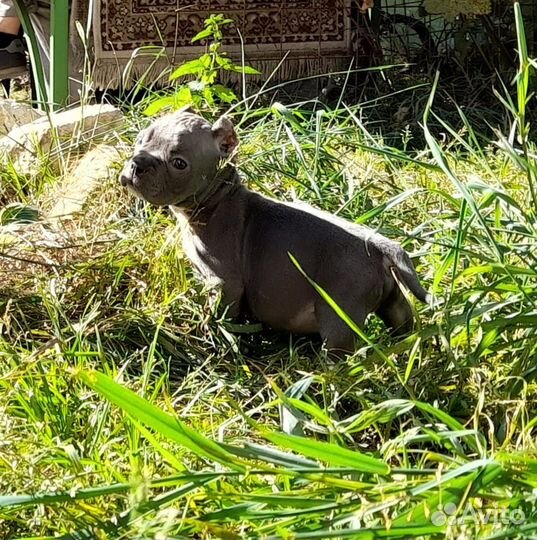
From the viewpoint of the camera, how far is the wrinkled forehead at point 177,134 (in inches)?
97.8

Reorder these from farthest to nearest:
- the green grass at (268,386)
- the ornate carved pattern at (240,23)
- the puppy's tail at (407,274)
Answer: the ornate carved pattern at (240,23) → the puppy's tail at (407,274) → the green grass at (268,386)

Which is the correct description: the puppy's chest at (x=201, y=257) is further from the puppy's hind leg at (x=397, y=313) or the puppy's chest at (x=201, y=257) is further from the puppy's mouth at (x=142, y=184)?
the puppy's hind leg at (x=397, y=313)

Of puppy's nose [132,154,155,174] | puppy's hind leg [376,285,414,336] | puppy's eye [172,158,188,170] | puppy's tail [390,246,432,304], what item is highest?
puppy's nose [132,154,155,174]

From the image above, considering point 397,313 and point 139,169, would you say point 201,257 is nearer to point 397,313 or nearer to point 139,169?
point 139,169

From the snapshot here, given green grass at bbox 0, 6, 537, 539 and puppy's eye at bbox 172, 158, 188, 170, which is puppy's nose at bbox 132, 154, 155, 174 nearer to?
puppy's eye at bbox 172, 158, 188, 170

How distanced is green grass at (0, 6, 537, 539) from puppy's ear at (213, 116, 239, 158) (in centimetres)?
31

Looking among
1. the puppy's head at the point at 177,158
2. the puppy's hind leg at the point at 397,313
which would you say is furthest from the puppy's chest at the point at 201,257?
the puppy's hind leg at the point at 397,313

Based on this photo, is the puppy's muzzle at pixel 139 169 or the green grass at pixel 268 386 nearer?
the green grass at pixel 268 386

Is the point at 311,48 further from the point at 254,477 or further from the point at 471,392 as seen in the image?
the point at 254,477

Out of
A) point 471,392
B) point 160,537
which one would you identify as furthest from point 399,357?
point 160,537

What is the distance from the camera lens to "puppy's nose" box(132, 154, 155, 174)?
2.43 metres

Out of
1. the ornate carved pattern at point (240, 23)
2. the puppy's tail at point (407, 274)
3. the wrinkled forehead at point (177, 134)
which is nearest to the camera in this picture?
the puppy's tail at point (407, 274)

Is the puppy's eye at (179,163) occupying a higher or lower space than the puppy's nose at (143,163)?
lower

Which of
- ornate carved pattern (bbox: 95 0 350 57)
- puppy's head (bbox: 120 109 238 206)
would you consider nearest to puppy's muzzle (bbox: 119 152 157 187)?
puppy's head (bbox: 120 109 238 206)
